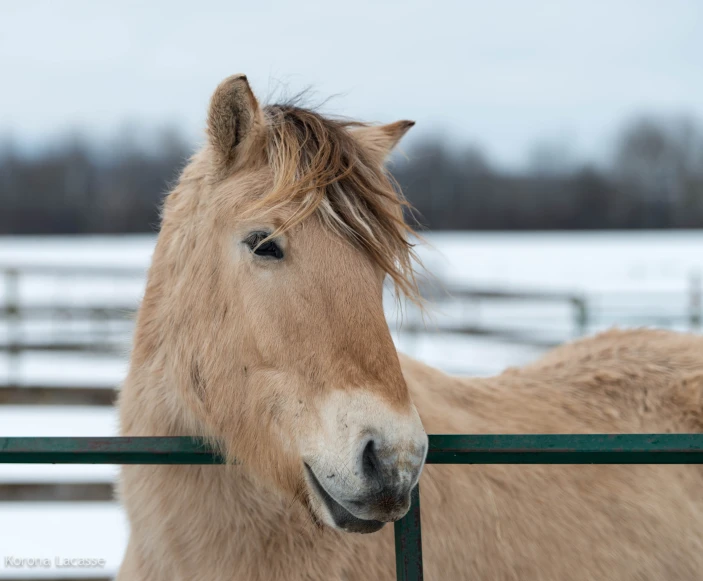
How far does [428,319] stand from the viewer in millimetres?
6941

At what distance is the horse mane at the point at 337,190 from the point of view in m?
2.15

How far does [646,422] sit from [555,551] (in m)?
0.82

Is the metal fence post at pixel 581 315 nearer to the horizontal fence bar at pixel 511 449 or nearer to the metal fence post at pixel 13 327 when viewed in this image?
the metal fence post at pixel 13 327

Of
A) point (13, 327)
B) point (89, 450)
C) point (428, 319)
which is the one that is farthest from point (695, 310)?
point (89, 450)

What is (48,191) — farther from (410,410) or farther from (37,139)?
(410,410)

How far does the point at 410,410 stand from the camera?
1877mm

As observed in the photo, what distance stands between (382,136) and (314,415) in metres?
1.21

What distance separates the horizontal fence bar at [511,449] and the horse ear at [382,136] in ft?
3.91

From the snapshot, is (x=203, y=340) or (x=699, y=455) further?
(x=203, y=340)

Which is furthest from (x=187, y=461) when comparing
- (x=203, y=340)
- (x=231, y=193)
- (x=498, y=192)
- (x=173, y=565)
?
(x=498, y=192)

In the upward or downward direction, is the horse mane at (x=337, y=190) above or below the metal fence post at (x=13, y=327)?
above

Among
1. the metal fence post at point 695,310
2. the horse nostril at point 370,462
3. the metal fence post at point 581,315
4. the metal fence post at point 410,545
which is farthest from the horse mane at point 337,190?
the metal fence post at point 695,310

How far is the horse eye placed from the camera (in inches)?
84.1

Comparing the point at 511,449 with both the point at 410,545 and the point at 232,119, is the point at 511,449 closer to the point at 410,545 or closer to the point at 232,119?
the point at 410,545
